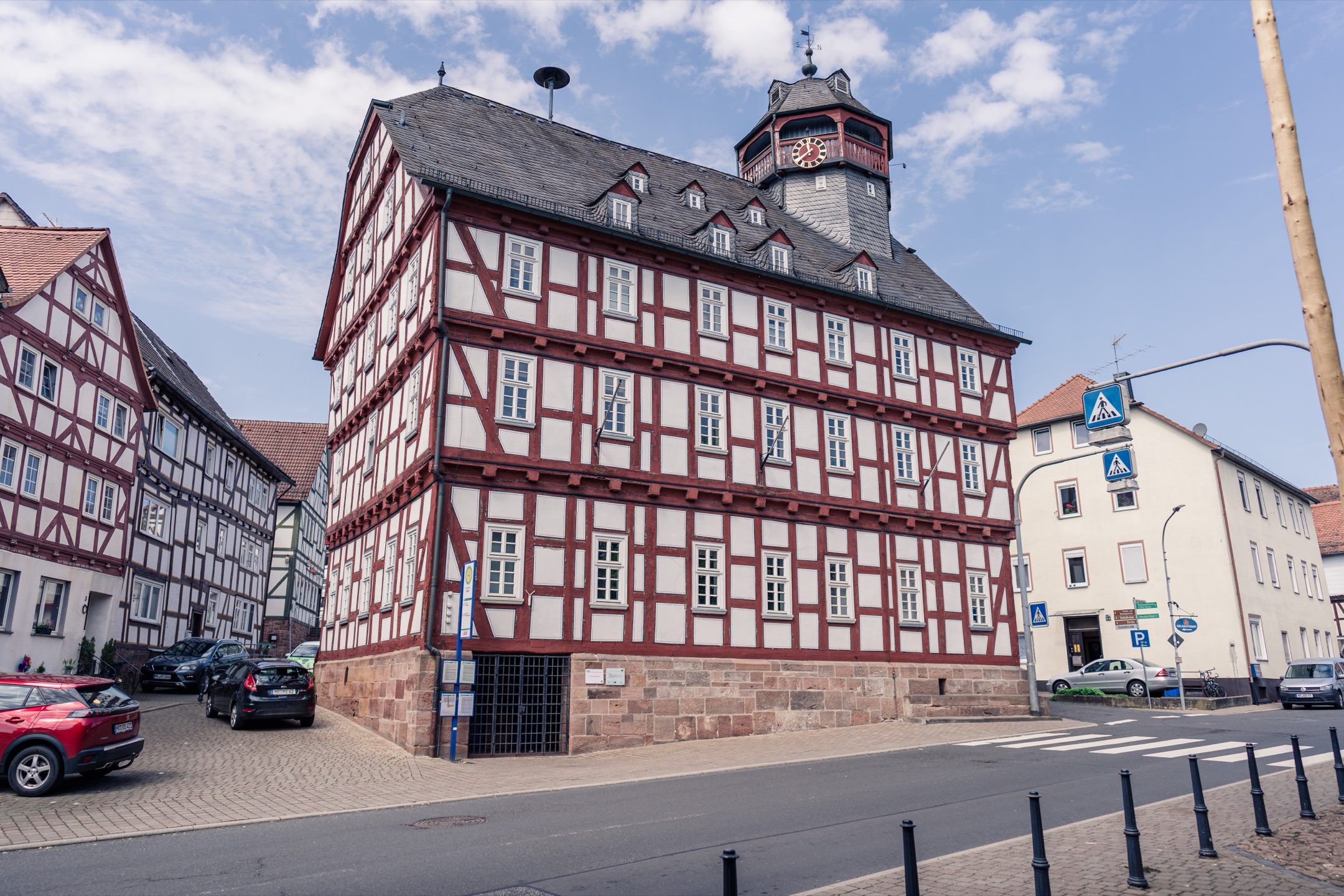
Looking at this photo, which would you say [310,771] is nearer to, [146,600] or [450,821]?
[450,821]

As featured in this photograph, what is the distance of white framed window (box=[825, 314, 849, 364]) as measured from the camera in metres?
27.8

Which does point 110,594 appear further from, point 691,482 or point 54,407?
point 691,482

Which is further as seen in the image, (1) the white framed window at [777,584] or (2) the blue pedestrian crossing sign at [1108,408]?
(1) the white framed window at [777,584]

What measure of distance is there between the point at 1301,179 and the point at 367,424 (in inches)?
910

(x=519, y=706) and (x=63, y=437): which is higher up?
(x=63, y=437)

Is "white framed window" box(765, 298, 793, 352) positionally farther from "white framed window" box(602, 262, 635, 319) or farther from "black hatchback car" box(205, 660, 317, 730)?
"black hatchback car" box(205, 660, 317, 730)

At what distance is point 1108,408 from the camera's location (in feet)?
52.2

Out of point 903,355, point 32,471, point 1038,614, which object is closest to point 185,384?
point 32,471

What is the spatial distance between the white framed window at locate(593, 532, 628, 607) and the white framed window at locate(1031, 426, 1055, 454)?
29.4m

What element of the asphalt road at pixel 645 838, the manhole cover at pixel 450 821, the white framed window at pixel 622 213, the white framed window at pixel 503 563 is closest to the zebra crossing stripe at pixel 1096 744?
the asphalt road at pixel 645 838

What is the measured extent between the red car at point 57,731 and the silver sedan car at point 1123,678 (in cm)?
3036

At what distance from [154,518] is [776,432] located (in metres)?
23.6

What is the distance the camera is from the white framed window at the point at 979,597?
28.2 metres

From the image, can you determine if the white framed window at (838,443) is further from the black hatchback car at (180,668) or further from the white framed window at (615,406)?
the black hatchback car at (180,668)
